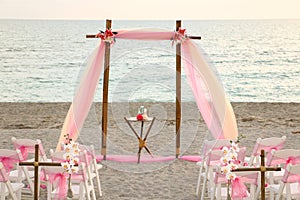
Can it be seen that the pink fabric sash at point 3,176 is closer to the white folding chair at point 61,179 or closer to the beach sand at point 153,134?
the white folding chair at point 61,179

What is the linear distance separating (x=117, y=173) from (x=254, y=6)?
35.8 meters

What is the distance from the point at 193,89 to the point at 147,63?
2671 cm

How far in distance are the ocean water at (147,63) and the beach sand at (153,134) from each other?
572 centimetres

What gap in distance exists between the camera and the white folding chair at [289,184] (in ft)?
20.7

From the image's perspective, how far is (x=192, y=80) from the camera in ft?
34.4

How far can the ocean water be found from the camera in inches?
1248

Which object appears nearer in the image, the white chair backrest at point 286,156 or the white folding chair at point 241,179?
the white folding chair at point 241,179

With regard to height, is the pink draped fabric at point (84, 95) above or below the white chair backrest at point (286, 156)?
above

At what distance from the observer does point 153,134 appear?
43.4 ft

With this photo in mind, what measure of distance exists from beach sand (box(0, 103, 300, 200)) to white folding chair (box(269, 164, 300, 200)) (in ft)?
5.79

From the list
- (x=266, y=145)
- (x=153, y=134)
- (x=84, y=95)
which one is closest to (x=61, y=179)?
(x=266, y=145)

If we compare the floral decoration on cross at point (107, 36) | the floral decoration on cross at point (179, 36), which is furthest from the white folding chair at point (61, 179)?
the floral decoration on cross at point (179, 36)

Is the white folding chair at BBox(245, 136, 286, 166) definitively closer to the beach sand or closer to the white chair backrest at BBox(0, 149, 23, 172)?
the beach sand


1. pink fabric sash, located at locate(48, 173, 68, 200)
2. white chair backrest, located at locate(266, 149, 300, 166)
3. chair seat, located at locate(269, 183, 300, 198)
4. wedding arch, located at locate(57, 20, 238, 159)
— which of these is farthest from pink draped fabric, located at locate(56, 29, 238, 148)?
pink fabric sash, located at locate(48, 173, 68, 200)
